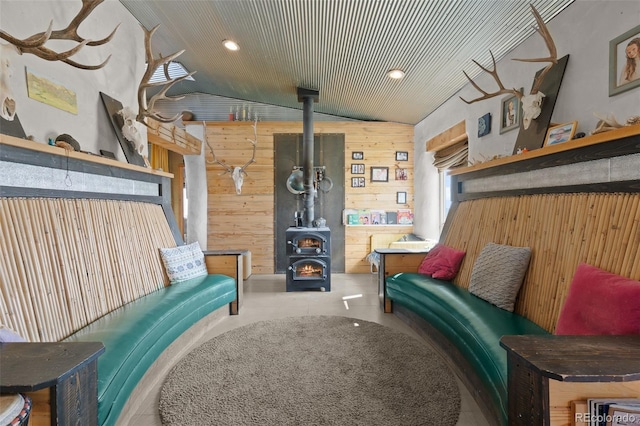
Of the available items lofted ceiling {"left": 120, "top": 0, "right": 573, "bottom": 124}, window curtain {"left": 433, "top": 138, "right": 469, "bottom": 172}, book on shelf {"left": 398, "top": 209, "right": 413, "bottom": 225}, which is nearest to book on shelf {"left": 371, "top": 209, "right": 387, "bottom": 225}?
book on shelf {"left": 398, "top": 209, "right": 413, "bottom": 225}

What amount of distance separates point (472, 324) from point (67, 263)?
2747 millimetres

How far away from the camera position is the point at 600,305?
1.43 m

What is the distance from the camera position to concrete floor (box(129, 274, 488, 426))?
181 cm

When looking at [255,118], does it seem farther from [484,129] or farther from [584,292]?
[584,292]

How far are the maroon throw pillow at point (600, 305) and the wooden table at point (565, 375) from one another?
0.16 metres

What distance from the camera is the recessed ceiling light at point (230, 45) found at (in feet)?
11.7

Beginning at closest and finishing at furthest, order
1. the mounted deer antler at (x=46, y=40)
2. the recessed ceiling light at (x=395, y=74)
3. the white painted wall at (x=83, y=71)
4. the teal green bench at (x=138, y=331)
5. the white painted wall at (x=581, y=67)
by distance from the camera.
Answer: the teal green bench at (x=138, y=331) → the mounted deer antler at (x=46, y=40) → the white painted wall at (x=581, y=67) → the white painted wall at (x=83, y=71) → the recessed ceiling light at (x=395, y=74)

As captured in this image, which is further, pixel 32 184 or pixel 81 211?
pixel 81 211

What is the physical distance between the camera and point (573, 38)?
221cm

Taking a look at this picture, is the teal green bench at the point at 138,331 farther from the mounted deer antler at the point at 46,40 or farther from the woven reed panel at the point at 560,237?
the woven reed panel at the point at 560,237

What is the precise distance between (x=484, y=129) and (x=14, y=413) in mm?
4080

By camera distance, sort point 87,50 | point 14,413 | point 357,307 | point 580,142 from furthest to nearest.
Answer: point 357,307 → point 87,50 → point 580,142 → point 14,413

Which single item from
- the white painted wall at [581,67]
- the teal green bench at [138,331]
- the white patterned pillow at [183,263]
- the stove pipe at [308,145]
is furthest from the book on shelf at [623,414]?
the stove pipe at [308,145]

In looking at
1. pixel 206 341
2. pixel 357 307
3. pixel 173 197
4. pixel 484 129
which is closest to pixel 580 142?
pixel 484 129
